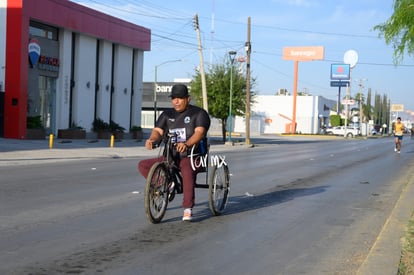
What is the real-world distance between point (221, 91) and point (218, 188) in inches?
1347

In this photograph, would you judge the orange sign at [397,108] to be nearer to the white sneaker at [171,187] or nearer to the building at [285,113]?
the building at [285,113]

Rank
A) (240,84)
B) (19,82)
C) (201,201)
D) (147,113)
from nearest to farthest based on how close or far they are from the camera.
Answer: (201,201) → (19,82) → (240,84) → (147,113)

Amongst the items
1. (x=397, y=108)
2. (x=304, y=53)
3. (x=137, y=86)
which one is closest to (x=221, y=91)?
(x=137, y=86)

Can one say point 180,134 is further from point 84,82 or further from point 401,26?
point 84,82

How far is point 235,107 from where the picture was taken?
1681 inches

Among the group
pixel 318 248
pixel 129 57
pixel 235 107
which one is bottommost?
pixel 318 248

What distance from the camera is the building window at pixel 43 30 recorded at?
3169 cm

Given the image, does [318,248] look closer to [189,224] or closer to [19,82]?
[189,224]

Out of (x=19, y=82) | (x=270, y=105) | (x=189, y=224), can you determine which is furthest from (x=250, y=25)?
(x=270, y=105)

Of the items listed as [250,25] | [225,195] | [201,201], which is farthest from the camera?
[250,25]

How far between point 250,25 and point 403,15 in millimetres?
30892

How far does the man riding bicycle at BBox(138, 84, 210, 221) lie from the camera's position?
759 centimetres

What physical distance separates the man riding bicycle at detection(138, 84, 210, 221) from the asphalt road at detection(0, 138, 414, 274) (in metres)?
0.54

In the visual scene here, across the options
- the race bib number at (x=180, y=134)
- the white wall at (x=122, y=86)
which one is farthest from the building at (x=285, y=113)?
the race bib number at (x=180, y=134)
